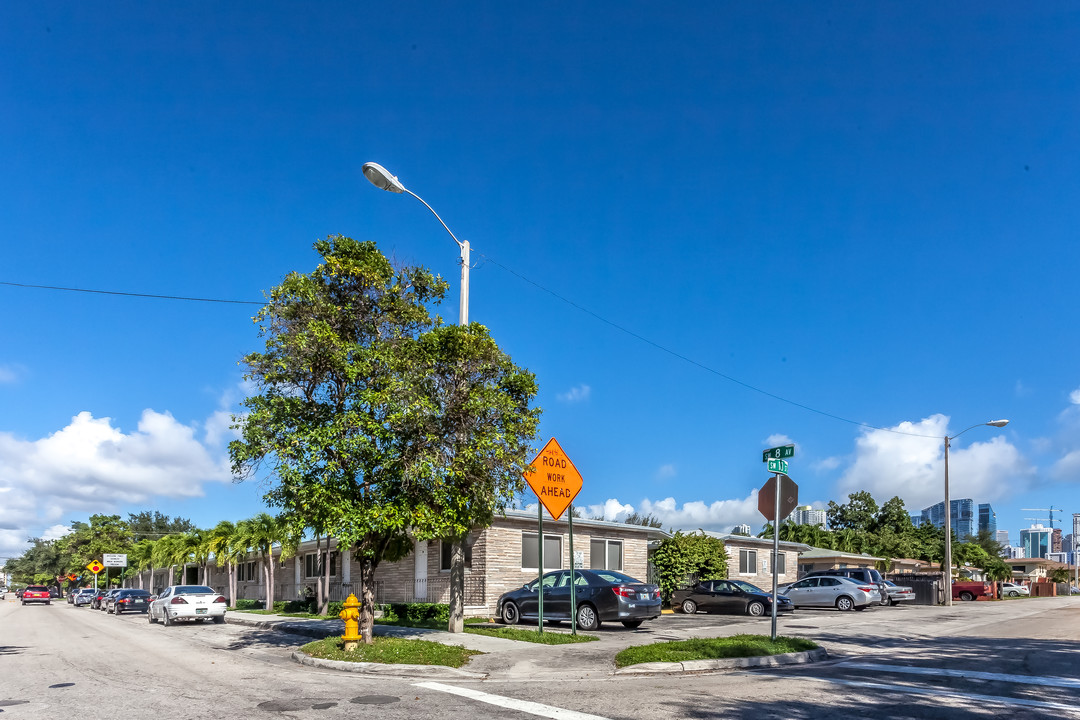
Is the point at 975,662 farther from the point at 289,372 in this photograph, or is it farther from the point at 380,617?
Result: the point at 380,617

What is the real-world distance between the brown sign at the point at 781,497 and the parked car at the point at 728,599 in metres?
13.5

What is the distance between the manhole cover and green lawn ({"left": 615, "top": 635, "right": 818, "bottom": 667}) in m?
4.06

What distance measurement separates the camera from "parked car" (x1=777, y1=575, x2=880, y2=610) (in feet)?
104

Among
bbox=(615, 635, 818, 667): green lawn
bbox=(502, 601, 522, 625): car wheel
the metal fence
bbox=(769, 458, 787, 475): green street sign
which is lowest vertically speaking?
the metal fence

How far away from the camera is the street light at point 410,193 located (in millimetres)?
14742

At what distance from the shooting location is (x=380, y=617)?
2494 centimetres

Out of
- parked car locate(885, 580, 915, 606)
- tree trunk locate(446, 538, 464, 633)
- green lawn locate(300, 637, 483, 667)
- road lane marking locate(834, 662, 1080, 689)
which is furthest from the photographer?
parked car locate(885, 580, 915, 606)

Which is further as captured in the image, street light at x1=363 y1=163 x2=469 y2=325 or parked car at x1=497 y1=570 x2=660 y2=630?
parked car at x1=497 y1=570 x2=660 y2=630

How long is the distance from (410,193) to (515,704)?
392 inches

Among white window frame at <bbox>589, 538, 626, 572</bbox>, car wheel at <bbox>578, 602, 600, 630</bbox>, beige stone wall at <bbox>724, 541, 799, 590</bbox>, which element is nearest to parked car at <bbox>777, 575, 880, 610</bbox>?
beige stone wall at <bbox>724, 541, 799, 590</bbox>

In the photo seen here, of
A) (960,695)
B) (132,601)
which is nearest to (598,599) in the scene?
(960,695)

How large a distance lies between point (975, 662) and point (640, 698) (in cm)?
733

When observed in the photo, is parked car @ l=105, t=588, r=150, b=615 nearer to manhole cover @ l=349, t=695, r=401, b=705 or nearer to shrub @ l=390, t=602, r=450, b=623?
shrub @ l=390, t=602, r=450, b=623

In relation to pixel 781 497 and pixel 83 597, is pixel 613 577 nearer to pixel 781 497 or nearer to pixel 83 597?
pixel 781 497
